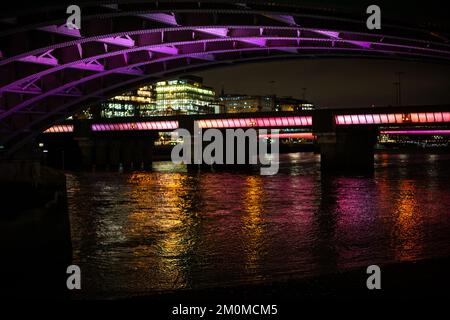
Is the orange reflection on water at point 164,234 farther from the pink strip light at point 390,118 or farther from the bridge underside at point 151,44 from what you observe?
the pink strip light at point 390,118

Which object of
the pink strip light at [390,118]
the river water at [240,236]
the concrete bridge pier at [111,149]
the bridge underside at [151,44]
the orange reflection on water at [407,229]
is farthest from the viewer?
the concrete bridge pier at [111,149]

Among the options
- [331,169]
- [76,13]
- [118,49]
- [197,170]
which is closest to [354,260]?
[76,13]

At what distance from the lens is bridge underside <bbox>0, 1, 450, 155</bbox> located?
65.4ft

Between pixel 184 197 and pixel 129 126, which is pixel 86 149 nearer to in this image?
pixel 129 126

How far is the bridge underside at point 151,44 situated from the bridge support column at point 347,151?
29.9 meters

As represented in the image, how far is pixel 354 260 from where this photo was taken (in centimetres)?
1420

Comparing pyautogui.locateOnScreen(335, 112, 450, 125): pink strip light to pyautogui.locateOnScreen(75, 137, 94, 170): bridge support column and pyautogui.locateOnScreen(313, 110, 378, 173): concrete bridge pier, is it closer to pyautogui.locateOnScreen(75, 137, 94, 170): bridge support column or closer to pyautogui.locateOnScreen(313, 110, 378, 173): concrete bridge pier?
pyautogui.locateOnScreen(313, 110, 378, 173): concrete bridge pier

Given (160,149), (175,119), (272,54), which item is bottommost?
(160,149)

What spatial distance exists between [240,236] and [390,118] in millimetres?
56511

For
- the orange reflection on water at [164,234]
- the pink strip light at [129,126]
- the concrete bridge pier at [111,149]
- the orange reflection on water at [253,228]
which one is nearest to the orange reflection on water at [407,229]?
the orange reflection on water at [253,228]

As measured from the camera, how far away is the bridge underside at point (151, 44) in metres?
19.9

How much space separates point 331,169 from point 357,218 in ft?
140

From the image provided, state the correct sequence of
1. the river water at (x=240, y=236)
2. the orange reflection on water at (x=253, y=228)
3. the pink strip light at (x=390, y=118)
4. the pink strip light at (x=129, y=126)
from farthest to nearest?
1. the pink strip light at (x=129, y=126)
2. the pink strip light at (x=390, y=118)
3. the orange reflection on water at (x=253, y=228)
4. the river water at (x=240, y=236)
